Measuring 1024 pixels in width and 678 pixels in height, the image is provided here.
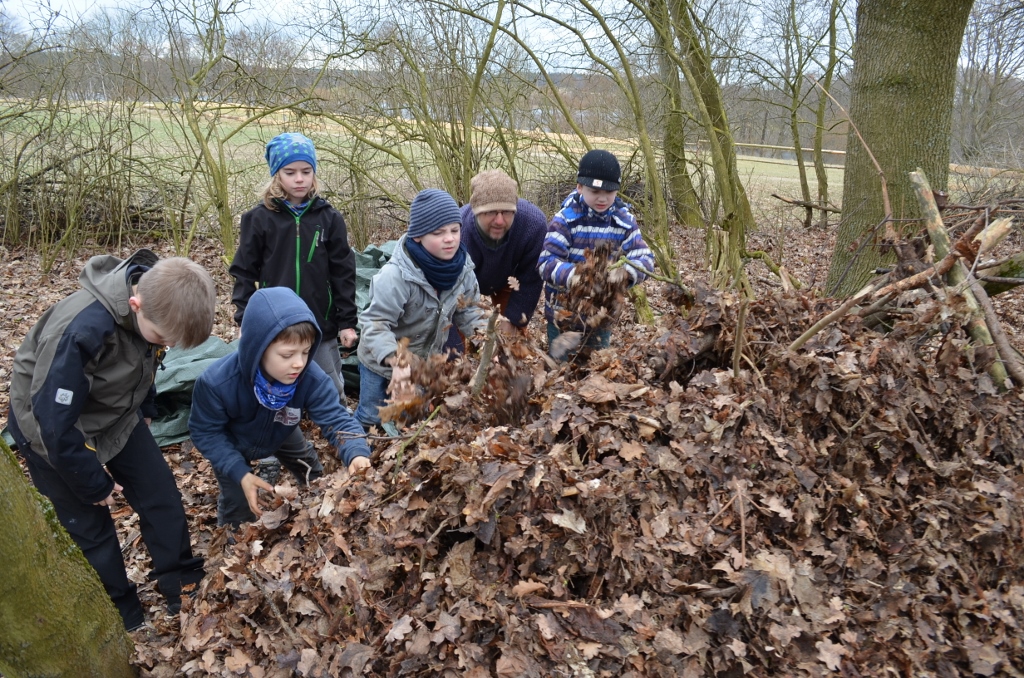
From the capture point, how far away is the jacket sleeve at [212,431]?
3098mm

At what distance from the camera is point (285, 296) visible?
2.96 m

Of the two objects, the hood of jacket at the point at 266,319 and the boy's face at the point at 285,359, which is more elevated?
the hood of jacket at the point at 266,319

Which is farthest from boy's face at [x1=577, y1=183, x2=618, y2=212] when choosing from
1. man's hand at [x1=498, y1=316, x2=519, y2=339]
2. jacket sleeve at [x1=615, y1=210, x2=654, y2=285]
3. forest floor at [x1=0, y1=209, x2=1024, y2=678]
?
man's hand at [x1=498, y1=316, x2=519, y2=339]

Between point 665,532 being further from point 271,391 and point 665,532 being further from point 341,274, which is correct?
point 341,274

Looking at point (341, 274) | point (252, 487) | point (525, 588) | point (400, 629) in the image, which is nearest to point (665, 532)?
point (525, 588)

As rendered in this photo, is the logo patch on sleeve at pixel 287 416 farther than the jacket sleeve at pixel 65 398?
Yes

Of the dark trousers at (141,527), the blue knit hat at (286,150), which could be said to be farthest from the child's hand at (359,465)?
the blue knit hat at (286,150)

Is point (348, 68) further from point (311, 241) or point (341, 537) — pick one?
point (341, 537)

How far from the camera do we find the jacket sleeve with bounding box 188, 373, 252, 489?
3.10m

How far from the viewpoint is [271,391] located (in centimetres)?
307

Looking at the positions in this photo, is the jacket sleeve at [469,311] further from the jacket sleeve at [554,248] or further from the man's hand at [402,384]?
the man's hand at [402,384]

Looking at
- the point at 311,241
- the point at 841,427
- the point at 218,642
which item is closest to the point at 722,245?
the point at 841,427

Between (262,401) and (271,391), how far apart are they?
6cm

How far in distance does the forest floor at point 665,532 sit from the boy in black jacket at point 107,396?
33 cm
